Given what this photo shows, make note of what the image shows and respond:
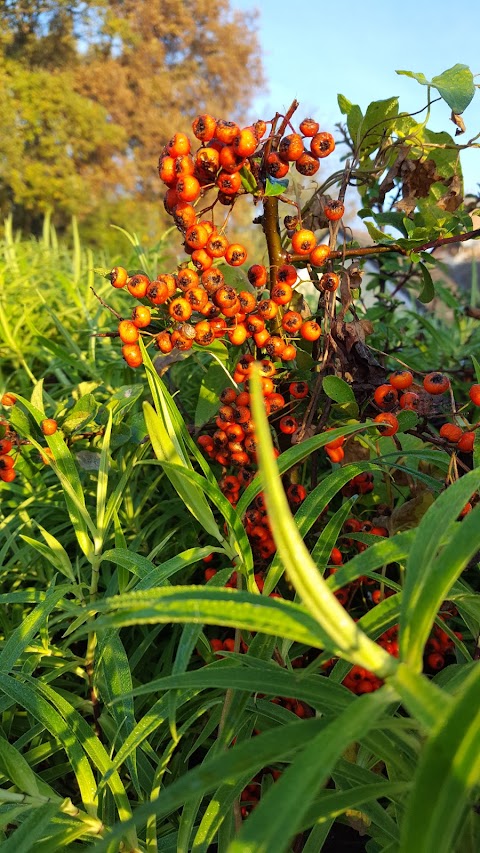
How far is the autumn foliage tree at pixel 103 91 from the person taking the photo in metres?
13.9

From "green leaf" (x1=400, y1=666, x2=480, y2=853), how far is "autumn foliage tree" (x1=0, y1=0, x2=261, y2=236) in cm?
1451

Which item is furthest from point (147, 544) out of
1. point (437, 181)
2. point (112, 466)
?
point (437, 181)

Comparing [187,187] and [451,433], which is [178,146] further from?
[451,433]

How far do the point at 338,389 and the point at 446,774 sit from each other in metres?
0.62

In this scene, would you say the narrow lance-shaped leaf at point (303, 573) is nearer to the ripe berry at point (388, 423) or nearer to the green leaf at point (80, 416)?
the ripe berry at point (388, 423)

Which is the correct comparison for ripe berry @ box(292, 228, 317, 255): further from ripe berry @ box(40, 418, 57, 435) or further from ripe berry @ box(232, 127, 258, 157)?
ripe berry @ box(40, 418, 57, 435)

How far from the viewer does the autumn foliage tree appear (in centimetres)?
1385

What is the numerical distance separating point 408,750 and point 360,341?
63 centimetres

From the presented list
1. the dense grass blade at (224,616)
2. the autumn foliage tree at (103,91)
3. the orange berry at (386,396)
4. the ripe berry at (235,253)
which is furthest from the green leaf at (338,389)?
the autumn foliage tree at (103,91)

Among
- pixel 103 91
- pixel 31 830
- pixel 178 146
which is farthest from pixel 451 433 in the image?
pixel 103 91

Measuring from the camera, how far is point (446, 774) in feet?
1.24

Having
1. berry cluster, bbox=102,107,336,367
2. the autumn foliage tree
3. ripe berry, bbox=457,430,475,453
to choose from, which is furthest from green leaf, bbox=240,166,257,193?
the autumn foliage tree

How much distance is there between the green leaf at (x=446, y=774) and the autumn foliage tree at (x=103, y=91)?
14506mm

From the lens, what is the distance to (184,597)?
0.47 m
